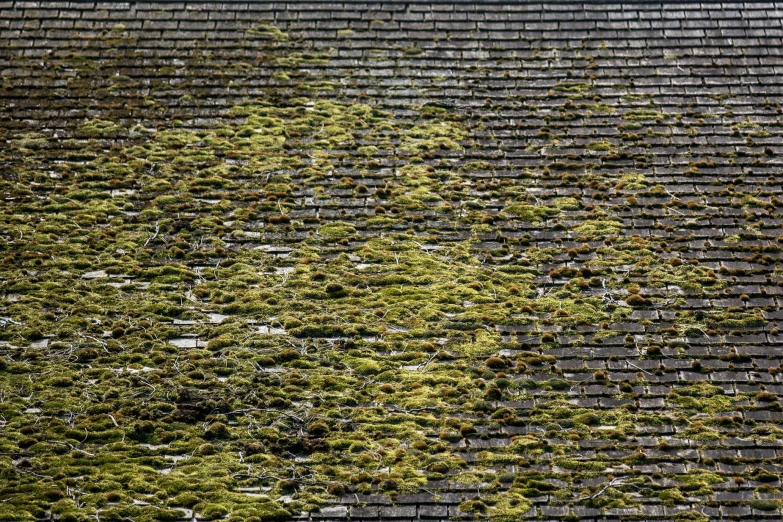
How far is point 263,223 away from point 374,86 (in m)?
2.35

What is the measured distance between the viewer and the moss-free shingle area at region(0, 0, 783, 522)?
7562 mm

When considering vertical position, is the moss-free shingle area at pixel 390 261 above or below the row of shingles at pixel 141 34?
below

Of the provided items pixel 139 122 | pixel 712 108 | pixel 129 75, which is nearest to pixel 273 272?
pixel 139 122

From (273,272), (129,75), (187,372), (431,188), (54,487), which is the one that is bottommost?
(54,487)

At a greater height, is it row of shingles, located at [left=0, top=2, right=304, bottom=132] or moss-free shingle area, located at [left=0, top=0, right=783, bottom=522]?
row of shingles, located at [left=0, top=2, right=304, bottom=132]

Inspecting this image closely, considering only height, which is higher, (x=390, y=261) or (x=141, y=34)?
(x=141, y=34)

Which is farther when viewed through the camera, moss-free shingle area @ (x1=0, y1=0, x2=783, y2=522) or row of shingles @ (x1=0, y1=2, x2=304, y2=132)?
row of shingles @ (x1=0, y1=2, x2=304, y2=132)

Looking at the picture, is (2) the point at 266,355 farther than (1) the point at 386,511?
Yes

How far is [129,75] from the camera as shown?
11438 millimetres

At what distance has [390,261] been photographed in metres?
9.42

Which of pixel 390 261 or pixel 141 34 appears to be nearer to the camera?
pixel 390 261

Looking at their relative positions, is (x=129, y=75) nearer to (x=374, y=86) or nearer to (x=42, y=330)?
(x=374, y=86)

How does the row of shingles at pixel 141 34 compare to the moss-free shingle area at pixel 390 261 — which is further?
the row of shingles at pixel 141 34

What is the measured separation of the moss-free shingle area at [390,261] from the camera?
24.8 feet
